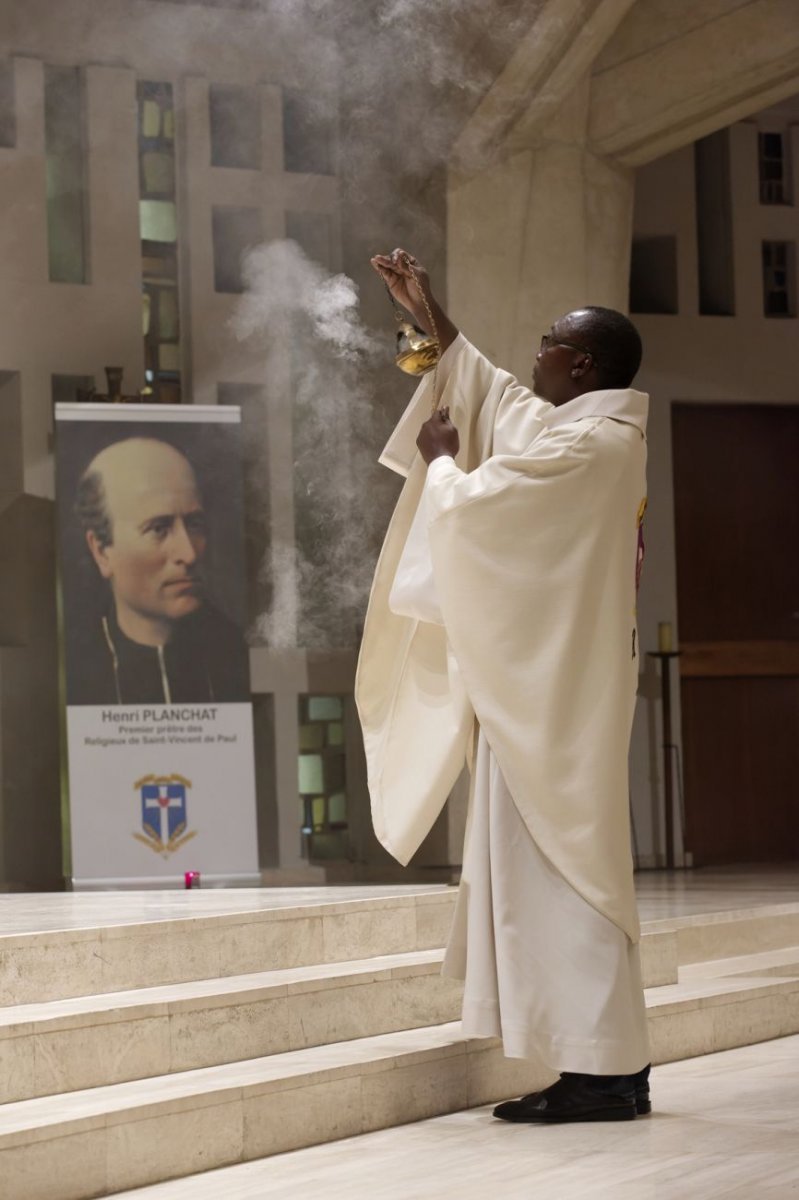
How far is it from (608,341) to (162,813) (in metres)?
3.36

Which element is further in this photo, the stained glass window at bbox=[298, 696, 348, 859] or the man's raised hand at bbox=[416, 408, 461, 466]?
the stained glass window at bbox=[298, 696, 348, 859]

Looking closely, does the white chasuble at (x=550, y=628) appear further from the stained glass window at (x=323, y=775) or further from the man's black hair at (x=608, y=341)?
the stained glass window at (x=323, y=775)

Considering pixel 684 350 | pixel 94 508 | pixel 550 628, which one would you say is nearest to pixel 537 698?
pixel 550 628

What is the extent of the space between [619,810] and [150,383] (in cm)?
444

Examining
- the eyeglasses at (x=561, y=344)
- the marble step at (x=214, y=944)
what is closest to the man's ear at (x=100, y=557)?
the marble step at (x=214, y=944)

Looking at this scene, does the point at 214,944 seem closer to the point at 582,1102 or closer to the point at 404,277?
the point at 582,1102

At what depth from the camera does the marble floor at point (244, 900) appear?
12.2 feet

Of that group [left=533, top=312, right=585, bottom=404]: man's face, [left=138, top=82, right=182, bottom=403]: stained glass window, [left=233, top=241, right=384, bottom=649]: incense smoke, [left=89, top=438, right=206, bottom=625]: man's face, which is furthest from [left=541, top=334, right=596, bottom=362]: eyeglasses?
[left=138, top=82, right=182, bottom=403]: stained glass window

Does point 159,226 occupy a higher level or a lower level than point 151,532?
higher

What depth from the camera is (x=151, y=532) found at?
6.02m

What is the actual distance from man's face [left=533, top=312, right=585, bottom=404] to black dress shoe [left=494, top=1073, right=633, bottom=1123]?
1.27 meters

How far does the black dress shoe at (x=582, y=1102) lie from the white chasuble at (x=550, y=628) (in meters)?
0.28

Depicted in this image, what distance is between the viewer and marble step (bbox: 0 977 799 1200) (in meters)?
2.44

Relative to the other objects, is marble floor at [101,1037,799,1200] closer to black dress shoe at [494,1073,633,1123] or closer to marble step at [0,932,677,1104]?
black dress shoe at [494,1073,633,1123]
